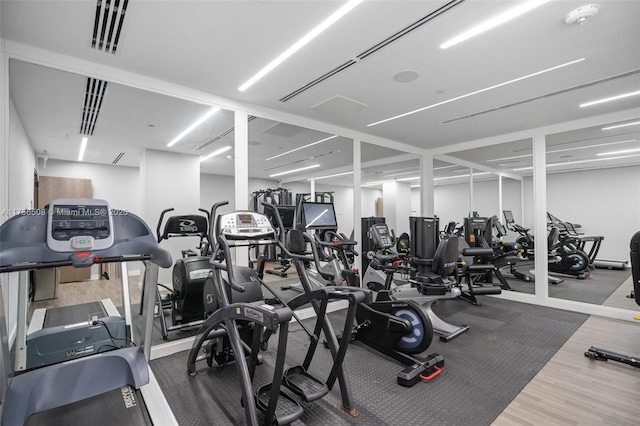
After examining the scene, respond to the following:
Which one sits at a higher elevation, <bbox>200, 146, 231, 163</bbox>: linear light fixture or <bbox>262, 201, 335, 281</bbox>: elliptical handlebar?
<bbox>200, 146, 231, 163</bbox>: linear light fixture

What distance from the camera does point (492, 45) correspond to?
2537 mm

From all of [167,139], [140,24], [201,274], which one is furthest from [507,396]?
[167,139]

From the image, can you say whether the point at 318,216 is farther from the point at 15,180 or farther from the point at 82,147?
the point at 82,147

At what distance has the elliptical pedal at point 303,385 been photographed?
1.95m

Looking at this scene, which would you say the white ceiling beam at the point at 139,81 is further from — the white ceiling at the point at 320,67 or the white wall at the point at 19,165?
the white wall at the point at 19,165

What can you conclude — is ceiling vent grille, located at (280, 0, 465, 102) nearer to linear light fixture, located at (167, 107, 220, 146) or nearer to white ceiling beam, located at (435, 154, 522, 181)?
linear light fixture, located at (167, 107, 220, 146)

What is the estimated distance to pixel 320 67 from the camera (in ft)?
9.47

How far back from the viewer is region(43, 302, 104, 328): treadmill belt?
12.5 ft

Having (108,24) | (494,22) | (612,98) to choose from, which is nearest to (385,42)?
(494,22)

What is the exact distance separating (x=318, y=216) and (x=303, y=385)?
2766 mm

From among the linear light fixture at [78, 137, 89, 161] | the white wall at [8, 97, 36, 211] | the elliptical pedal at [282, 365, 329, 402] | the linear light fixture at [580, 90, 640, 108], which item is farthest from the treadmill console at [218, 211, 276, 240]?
the linear light fixture at [580, 90, 640, 108]

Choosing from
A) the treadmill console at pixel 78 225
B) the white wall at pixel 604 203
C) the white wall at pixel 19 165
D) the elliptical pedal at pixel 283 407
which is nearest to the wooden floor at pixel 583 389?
the elliptical pedal at pixel 283 407

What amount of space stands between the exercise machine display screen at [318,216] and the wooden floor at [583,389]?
301 centimetres

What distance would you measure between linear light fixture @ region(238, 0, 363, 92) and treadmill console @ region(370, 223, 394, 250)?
2243 mm
